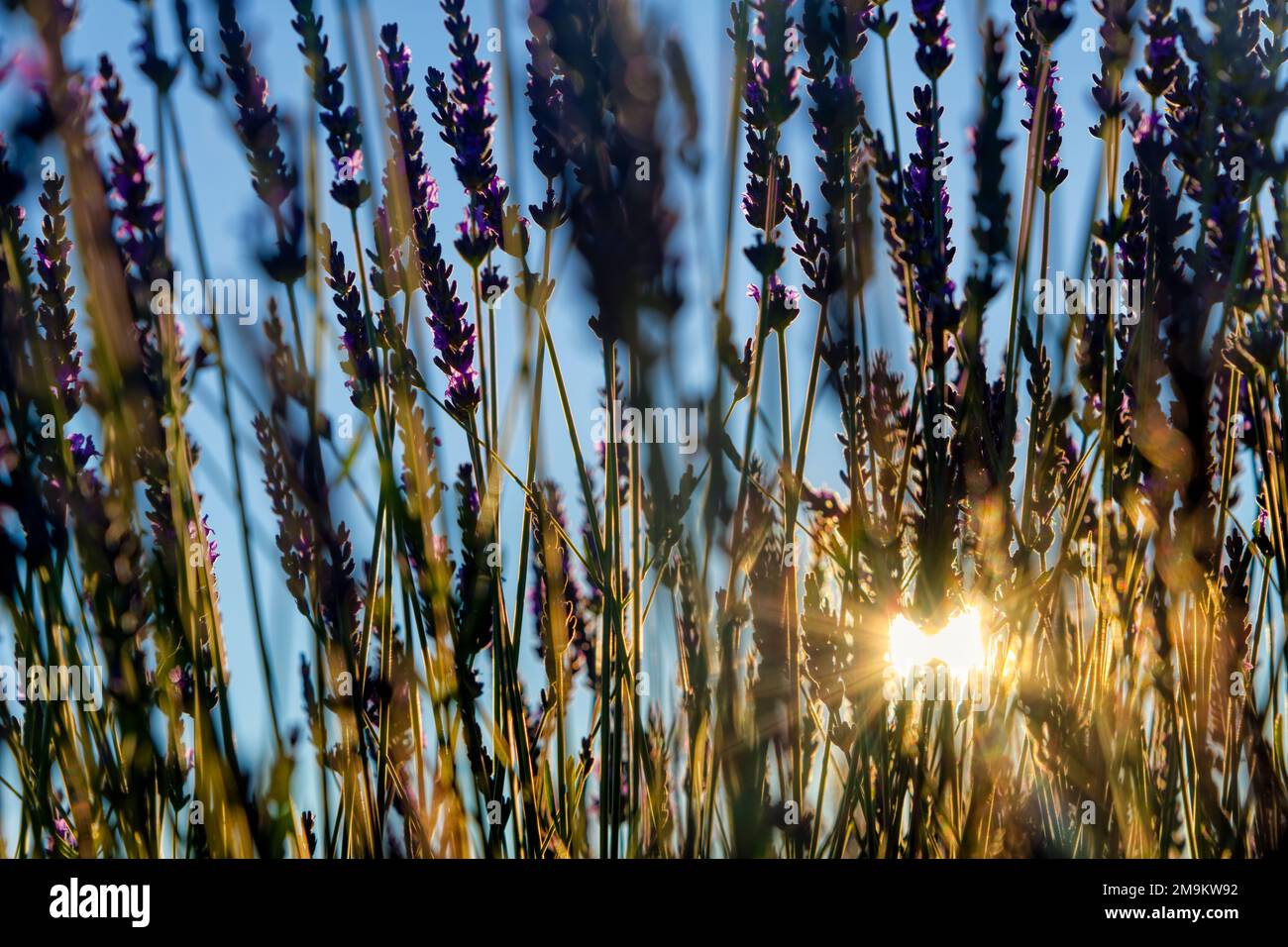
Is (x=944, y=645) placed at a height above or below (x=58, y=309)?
Result: below

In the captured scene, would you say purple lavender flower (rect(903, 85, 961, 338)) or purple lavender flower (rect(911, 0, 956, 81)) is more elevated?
purple lavender flower (rect(911, 0, 956, 81))

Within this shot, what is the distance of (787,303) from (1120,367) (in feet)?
0.97

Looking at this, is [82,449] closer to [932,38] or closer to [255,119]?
[255,119]

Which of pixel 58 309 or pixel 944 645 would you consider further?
pixel 58 309

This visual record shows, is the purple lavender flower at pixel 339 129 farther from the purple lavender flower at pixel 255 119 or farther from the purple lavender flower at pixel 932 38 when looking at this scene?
the purple lavender flower at pixel 932 38

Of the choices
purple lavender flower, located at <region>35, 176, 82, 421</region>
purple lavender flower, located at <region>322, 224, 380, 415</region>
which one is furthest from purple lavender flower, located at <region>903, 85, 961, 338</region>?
purple lavender flower, located at <region>35, 176, 82, 421</region>

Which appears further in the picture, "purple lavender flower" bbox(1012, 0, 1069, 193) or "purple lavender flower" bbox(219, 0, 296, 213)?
"purple lavender flower" bbox(1012, 0, 1069, 193)

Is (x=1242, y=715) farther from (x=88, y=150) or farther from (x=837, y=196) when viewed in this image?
(x=88, y=150)

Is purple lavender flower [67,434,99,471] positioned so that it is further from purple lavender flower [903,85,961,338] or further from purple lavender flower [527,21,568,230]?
purple lavender flower [903,85,961,338]

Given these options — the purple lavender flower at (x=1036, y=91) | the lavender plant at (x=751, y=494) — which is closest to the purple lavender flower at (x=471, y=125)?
the lavender plant at (x=751, y=494)

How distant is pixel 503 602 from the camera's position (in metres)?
0.78

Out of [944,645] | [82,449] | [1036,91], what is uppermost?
[1036,91]

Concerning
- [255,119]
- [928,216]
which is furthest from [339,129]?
[928,216]
